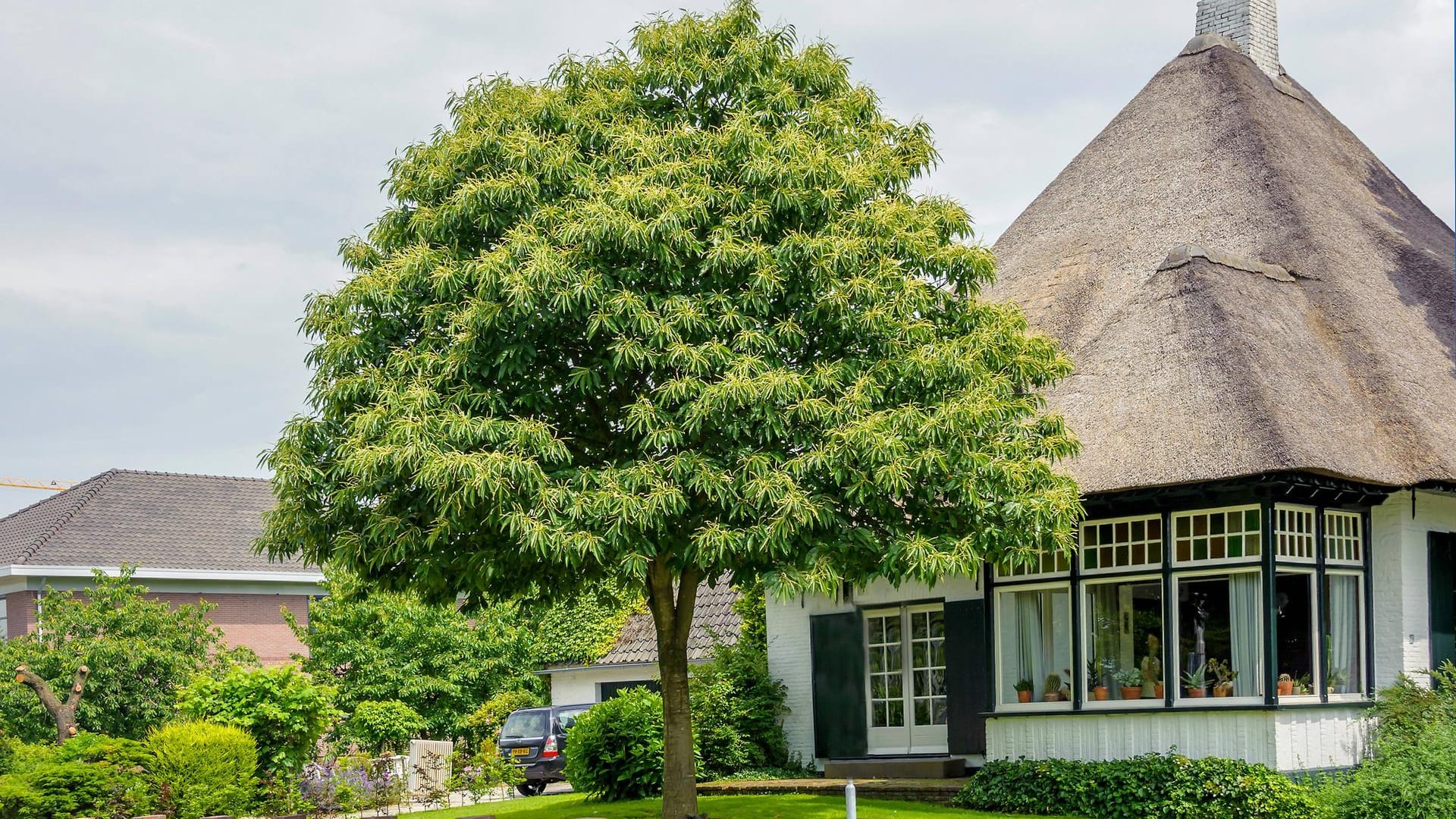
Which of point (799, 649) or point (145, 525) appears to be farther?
point (145, 525)

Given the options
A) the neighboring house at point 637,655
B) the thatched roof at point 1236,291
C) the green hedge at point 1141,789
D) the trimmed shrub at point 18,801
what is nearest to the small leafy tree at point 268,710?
the trimmed shrub at point 18,801

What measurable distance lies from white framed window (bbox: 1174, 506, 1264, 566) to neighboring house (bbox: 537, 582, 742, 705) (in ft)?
38.9

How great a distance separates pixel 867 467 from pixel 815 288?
1943 millimetres

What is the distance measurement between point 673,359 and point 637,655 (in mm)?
17120

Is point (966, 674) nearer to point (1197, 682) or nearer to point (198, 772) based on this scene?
point (1197, 682)

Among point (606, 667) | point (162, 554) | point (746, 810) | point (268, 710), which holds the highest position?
point (162, 554)

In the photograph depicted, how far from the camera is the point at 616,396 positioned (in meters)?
15.4

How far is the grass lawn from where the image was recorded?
662 inches

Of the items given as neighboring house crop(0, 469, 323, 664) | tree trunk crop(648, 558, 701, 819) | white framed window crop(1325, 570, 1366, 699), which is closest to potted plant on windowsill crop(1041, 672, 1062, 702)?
white framed window crop(1325, 570, 1366, 699)

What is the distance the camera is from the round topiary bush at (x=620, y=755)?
19750 mm

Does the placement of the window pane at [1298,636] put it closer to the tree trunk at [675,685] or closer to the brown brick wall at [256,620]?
the tree trunk at [675,685]

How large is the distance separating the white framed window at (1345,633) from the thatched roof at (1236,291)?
153 cm

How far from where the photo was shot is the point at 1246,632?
16.3 meters

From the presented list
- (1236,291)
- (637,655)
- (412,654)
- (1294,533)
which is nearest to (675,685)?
(1294,533)
